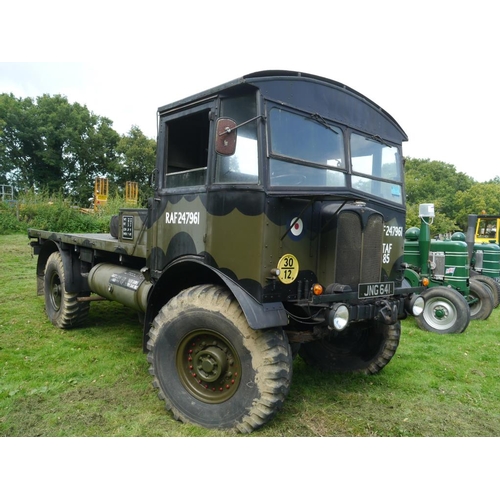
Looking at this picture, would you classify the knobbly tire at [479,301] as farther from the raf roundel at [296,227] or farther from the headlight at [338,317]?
the raf roundel at [296,227]

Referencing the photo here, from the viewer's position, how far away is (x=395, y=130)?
4582 mm

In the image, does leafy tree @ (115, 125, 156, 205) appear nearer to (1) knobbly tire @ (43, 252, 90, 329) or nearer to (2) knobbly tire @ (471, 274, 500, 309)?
(1) knobbly tire @ (43, 252, 90, 329)

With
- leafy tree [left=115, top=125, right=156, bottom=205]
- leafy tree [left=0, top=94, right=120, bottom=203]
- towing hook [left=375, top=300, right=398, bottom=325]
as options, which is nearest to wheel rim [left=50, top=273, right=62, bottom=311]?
towing hook [left=375, top=300, right=398, bottom=325]

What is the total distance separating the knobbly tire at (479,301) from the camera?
835 cm

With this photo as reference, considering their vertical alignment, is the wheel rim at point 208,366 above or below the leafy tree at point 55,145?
below

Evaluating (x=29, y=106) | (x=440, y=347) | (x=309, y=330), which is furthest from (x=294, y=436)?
(x=29, y=106)

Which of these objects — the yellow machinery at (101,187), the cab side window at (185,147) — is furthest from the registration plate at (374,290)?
the yellow machinery at (101,187)

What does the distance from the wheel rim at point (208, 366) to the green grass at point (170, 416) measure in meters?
0.30

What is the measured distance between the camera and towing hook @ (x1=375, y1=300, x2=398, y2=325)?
366 centimetres

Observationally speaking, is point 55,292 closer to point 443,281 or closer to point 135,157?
point 443,281

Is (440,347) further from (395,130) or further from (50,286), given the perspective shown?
(50,286)

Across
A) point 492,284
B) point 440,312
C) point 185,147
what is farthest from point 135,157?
point 185,147

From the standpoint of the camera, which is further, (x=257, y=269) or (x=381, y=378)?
(x=381, y=378)

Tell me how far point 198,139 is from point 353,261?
2211 mm
